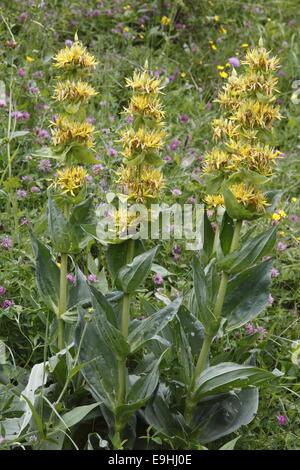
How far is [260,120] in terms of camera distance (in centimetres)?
212

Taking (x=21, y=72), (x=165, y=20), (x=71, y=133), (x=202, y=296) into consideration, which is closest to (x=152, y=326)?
(x=202, y=296)

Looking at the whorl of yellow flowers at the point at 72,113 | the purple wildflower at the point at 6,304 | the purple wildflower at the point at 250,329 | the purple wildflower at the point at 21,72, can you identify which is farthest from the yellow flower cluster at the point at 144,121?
the purple wildflower at the point at 21,72

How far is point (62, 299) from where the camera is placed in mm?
2486

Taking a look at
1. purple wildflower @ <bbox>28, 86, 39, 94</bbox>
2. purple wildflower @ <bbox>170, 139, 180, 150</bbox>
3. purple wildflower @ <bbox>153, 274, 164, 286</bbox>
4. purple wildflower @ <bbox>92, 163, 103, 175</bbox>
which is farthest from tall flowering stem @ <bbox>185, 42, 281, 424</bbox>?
purple wildflower @ <bbox>28, 86, 39, 94</bbox>

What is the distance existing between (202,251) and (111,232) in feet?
1.64

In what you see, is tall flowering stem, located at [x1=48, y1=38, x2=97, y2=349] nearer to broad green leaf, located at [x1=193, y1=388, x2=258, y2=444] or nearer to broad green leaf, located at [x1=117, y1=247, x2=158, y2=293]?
broad green leaf, located at [x1=117, y1=247, x2=158, y2=293]

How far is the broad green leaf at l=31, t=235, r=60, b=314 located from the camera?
253 cm

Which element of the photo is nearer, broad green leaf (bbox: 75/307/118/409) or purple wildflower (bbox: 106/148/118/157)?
broad green leaf (bbox: 75/307/118/409)

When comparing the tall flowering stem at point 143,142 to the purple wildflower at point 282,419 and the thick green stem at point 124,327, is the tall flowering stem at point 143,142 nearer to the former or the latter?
the thick green stem at point 124,327

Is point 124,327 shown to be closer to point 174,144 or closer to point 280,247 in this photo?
point 280,247

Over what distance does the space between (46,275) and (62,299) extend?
0.14 m

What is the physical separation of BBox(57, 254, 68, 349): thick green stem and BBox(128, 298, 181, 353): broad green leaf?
1.11 feet

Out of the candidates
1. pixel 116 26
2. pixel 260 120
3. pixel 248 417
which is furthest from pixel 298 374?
pixel 116 26

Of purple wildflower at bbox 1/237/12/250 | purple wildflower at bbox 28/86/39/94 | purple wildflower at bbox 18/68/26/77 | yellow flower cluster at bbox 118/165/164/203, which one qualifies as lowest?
purple wildflower at bbox 1/237/12/250
